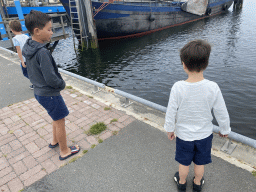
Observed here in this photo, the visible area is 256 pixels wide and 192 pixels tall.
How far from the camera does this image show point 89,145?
323cm

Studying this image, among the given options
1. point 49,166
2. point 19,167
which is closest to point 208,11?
point 49,166

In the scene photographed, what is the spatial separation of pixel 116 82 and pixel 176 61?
4.30 metres

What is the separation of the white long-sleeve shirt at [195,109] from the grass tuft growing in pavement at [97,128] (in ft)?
6.13

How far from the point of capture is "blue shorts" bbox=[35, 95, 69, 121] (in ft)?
8.20

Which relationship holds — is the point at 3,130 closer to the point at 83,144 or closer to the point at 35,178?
the point at 35,178

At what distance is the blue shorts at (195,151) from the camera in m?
1.99

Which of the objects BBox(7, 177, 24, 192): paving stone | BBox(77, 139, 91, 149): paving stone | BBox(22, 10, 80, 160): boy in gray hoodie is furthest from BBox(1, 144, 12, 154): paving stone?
BBox(22, 10, 80, 160): boy in gray hoodie

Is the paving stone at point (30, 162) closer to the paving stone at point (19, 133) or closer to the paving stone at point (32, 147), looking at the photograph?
the paving stone at point (32, 147)

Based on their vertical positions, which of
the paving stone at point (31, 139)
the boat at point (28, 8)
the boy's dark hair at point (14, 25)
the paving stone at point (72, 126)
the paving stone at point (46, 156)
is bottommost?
the paving stone at point (46, 156)

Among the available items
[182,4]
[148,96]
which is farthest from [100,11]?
[182,4]

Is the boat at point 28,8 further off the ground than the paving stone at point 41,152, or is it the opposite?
the boat at point 28,8

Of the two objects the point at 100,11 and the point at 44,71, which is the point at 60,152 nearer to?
the point at 44,71

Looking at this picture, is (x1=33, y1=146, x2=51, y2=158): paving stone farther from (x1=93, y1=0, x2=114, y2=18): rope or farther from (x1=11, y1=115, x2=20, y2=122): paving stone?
(x1=93, y1=0, x2=114, y2=18): rope

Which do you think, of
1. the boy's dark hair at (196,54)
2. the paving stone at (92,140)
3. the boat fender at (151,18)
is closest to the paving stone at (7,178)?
the paving stone at (92,140)
